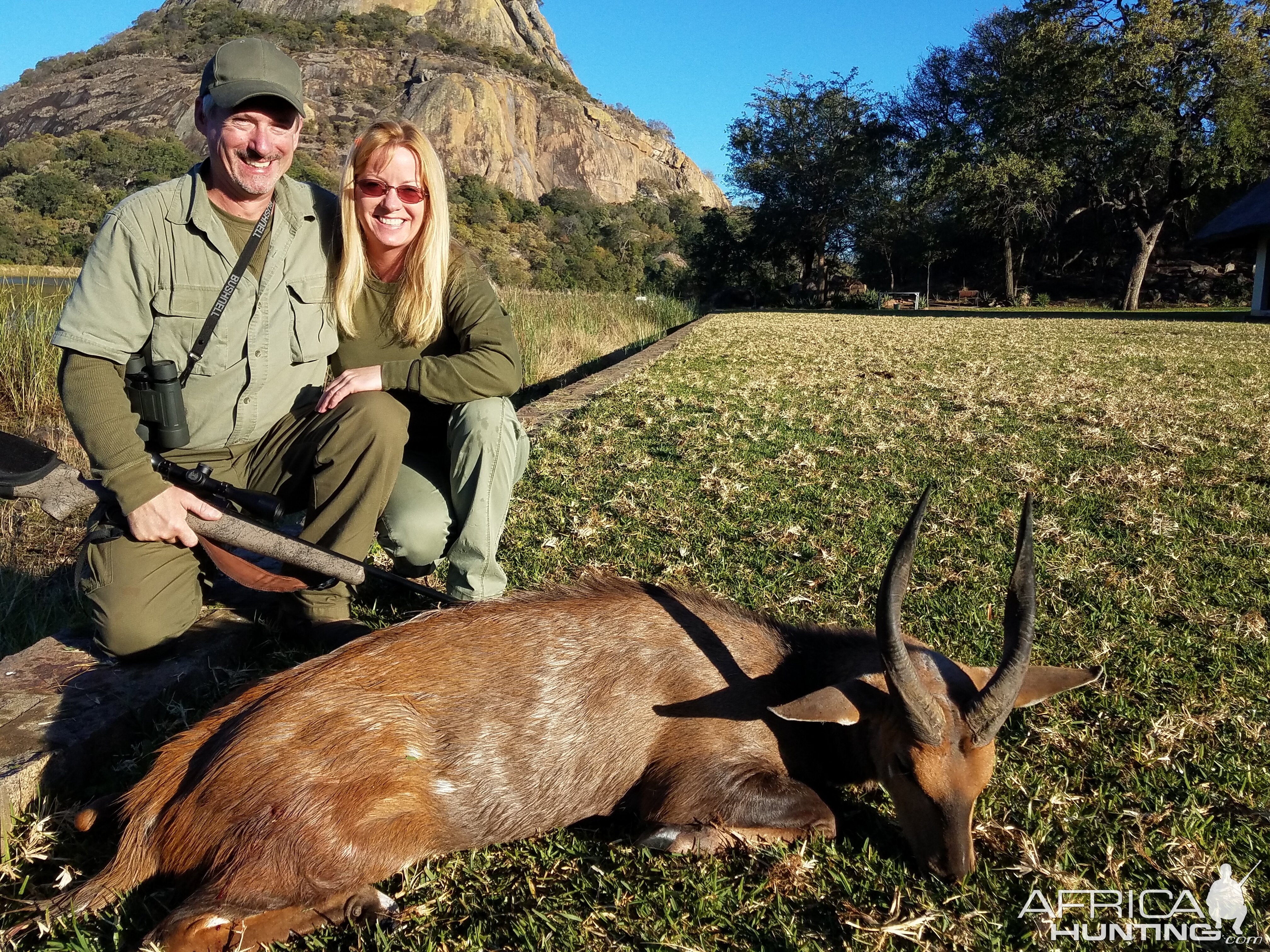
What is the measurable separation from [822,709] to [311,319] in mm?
2862

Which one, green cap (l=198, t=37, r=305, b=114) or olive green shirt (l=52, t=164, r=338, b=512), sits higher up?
green cap (l=198, t=37, r=305, b=114)

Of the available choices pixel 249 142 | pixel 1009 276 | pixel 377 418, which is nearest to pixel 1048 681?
pixel 377 418

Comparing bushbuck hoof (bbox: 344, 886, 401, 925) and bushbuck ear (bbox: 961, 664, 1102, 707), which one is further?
bushbuck ear (bbox: 961, 664, 1102, 707)

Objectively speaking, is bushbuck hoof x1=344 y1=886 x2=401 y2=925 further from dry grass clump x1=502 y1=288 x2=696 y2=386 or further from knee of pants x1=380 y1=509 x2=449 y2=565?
dry grass clump x1=502 y1=288 x2=696 y2=386

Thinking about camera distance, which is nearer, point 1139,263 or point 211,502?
point 211,502

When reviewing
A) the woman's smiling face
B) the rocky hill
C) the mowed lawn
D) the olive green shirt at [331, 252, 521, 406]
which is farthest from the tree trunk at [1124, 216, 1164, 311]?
the rocky hill

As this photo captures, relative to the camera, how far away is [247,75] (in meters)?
3.38

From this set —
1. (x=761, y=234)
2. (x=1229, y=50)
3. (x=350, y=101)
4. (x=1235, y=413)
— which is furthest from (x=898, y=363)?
(x=350, y=101)

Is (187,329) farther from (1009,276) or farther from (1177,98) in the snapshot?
(1009,276)

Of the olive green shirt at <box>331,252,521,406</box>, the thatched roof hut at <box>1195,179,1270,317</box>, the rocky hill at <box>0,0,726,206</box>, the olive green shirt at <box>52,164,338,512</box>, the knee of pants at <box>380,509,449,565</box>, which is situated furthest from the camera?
the rocky hill at <box>0,0,726,206</box>

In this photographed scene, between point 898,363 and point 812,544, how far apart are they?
858 centimetres

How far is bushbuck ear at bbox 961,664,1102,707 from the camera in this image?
8.84ft

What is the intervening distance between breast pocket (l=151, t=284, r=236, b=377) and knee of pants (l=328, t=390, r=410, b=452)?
513mm

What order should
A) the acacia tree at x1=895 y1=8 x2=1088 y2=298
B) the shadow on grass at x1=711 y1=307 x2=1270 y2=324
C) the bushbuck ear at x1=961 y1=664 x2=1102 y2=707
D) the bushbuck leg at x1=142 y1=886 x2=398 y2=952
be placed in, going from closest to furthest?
the bushbuck leg at x1=142 y1=886 x2=398 y2=952 → the bushbuck ear at x1=961 y1=664 x2=1102 y2=707 → the shadow on grass at x1=711 y1=307 x2=1270 y2=324 → the acacia tree at x1=895 y1=8 x2=1088 y2=298
